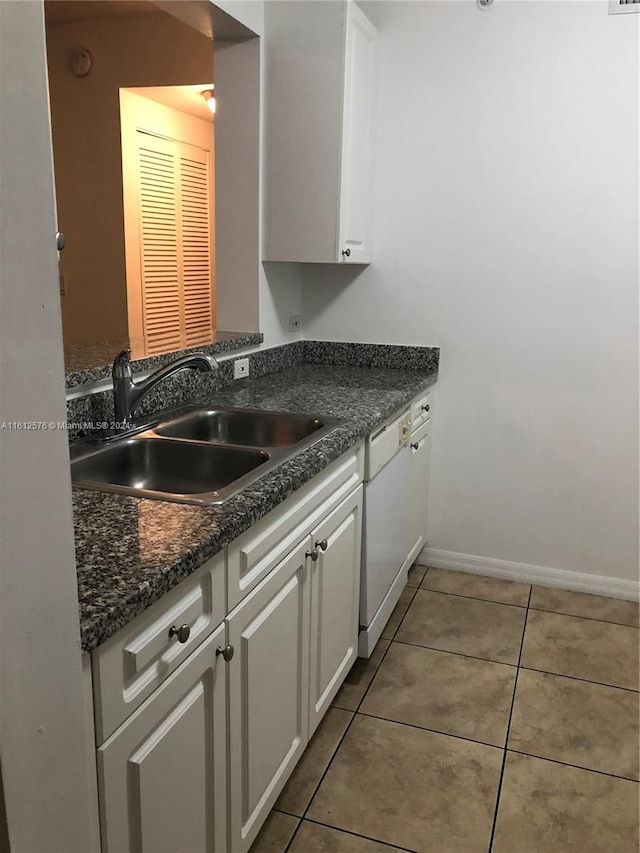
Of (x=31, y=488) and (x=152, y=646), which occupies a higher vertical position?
(x=31, y=488)

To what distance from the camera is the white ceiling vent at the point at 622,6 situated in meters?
2.59

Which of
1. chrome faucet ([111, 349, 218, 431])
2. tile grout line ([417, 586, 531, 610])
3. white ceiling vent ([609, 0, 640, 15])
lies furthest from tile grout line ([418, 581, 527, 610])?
white ceiling vent ([609, 0, 640, 15])

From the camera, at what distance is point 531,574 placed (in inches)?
125

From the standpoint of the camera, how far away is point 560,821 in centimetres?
186

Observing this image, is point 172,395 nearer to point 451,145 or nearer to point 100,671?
point 100,671

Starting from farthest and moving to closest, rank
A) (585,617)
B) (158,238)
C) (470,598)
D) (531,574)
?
(158,238) < (531,574) < (470,598) < (585,617)

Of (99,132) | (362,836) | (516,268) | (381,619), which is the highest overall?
(99,132)

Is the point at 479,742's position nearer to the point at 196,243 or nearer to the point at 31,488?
the point at 31,488

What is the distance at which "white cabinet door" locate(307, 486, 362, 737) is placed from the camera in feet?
6.25

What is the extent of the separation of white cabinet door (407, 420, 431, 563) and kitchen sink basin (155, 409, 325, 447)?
2.54 ft

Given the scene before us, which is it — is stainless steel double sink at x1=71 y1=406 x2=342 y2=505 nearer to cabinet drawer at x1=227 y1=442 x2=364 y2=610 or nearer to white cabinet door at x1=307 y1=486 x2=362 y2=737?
cabinet drawer at x1=227 y1=442 x2=364 y2=610

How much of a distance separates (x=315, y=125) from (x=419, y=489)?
1.52 meters

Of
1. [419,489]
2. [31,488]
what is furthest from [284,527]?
[419,489]

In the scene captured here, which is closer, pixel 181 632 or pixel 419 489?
pixel 181 632
